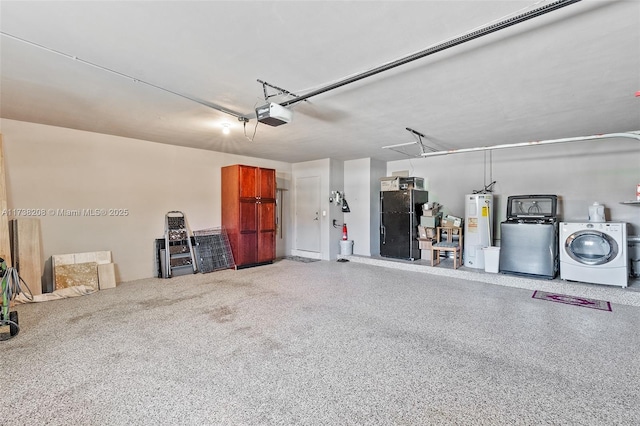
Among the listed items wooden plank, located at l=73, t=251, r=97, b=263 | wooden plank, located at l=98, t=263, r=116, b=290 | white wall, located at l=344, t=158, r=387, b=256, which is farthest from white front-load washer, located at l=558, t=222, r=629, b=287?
wooden plank, located at l=73, t=251, r=97, b=263

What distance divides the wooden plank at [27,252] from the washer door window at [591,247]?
27.0ft

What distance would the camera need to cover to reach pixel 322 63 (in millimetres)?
2564

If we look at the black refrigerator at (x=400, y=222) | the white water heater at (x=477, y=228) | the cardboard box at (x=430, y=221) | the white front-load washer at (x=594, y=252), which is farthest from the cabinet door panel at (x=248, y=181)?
the white front-load washer at (x=594, y=252)

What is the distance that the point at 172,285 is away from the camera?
511cm

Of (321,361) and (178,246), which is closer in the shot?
(321,361)

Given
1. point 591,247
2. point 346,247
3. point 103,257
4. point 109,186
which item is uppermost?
point 109,186

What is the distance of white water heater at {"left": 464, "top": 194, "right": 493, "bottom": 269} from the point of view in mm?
5820

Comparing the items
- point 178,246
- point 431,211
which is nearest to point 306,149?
point 431,211

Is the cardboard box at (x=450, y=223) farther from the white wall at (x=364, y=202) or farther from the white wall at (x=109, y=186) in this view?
the white wall at (x=109, y=186)

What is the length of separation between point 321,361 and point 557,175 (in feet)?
19.7

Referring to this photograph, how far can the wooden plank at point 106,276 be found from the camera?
4.91 meters

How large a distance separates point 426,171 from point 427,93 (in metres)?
4.37

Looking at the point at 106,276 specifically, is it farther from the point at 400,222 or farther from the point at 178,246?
the point at 400,222

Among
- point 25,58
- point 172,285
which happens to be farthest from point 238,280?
point 25,58
